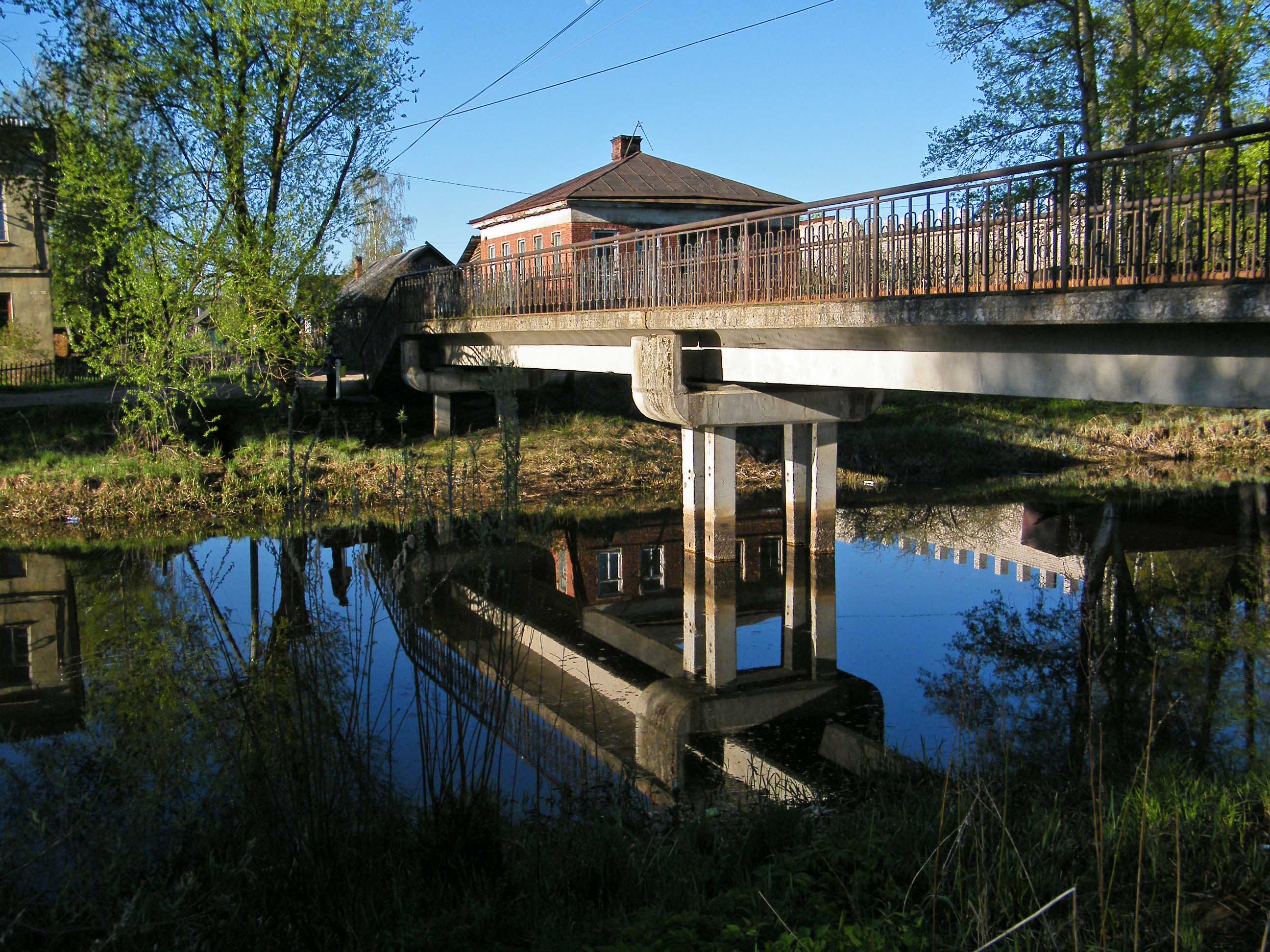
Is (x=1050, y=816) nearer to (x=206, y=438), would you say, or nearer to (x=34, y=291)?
(x=206, y=438)

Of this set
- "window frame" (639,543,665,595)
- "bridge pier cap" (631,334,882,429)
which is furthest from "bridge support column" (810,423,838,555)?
"window frame" (639,543,665,595)

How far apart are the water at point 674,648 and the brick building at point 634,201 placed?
516 inches

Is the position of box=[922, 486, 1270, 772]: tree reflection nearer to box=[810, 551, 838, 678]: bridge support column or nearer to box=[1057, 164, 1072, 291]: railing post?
box=[810, 551, 838, 678]: bridge support column

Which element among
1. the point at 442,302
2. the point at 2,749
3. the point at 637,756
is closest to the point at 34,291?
the point at 442,302

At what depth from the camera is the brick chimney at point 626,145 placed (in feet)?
108

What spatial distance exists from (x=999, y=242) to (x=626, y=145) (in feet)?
85.1

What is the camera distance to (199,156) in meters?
17.8

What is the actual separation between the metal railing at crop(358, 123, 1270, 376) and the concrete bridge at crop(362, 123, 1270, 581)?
27mm

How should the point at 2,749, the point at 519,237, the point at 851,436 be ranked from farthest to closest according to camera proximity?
the point at 519,237 → the point at 851,436 → the point at 2,749

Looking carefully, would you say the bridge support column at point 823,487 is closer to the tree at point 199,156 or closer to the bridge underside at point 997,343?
the bridge underside at point 997,343

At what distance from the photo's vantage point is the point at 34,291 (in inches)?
1067

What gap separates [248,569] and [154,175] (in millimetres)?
8105

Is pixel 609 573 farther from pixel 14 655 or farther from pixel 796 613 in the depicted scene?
pixel 14 655

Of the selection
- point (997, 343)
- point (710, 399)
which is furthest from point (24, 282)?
point (997, 343)
